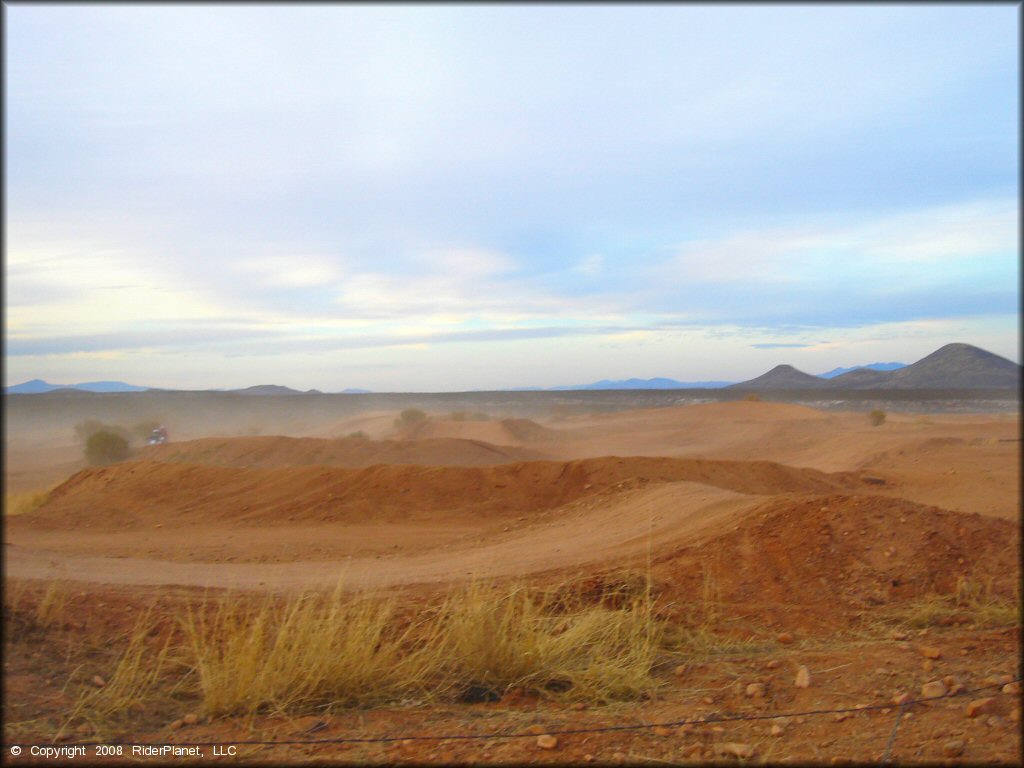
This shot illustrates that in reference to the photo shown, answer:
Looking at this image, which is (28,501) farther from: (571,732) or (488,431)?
(488,431)

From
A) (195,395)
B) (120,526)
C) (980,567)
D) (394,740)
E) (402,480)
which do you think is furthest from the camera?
(195,395)

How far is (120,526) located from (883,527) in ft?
37.7

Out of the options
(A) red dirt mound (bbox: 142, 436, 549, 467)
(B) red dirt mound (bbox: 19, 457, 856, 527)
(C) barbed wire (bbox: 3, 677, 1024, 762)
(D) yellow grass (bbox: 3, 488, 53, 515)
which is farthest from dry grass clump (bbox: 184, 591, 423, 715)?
(A) red dirt mound (bbox: 142, 436, 549, 467)

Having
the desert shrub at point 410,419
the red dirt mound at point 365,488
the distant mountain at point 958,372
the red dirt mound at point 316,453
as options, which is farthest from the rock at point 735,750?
the desert shrub at point 410,419

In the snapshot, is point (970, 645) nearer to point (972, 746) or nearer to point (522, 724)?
point (972, 746)

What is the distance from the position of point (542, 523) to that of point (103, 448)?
15.3 metres

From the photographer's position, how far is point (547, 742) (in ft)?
14.4

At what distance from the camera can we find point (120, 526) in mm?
12930

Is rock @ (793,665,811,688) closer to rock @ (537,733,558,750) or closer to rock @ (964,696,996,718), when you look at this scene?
rock @ (964,696,996,718)

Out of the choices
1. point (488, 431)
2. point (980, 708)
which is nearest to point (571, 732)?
point (980, 708)

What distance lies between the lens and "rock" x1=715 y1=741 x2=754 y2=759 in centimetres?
425

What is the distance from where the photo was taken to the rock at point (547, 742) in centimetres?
436

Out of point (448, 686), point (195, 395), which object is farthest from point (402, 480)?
point (195, 395)

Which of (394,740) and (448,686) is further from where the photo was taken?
(448,686)
